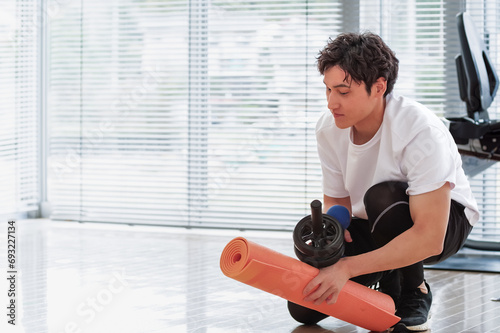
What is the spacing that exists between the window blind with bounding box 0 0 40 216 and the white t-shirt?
2750mm

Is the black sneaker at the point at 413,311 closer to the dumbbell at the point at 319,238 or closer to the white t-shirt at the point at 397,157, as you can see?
the white t-shirt at the point at 397,157

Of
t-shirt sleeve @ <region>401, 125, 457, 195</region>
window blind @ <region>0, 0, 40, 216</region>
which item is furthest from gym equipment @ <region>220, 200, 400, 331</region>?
window blind @ <region>0, 0, 40, 216</region>

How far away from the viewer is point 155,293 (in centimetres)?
229

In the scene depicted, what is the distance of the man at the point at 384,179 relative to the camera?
1.57 meters

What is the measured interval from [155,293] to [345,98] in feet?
3.50

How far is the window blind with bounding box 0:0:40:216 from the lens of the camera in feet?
13.4

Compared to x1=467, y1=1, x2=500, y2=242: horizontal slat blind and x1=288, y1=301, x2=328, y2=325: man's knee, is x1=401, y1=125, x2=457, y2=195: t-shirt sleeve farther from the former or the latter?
x1=467, y1=1, x2=500, y2=242: horizontal slat blind

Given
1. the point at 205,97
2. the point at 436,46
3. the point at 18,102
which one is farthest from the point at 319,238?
the point at 18,102

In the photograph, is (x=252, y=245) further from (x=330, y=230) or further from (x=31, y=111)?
(x=31, y=111)

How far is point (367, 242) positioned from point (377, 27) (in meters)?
1.89

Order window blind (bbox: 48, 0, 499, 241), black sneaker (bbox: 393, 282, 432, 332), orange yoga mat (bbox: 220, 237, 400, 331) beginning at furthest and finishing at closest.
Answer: window blind (bbox: 48, 0, 499, 241) < black sneaker (bbox: 393, 282, 432, 332) < orange yoga mat (bbox: 220, 237, 400, 331)

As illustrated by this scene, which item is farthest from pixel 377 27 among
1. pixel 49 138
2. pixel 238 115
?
pixel 49 138

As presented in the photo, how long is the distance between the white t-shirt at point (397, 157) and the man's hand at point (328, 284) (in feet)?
0.88

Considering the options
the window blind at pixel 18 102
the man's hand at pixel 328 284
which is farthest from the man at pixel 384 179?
the window blind at pixel 18 102
